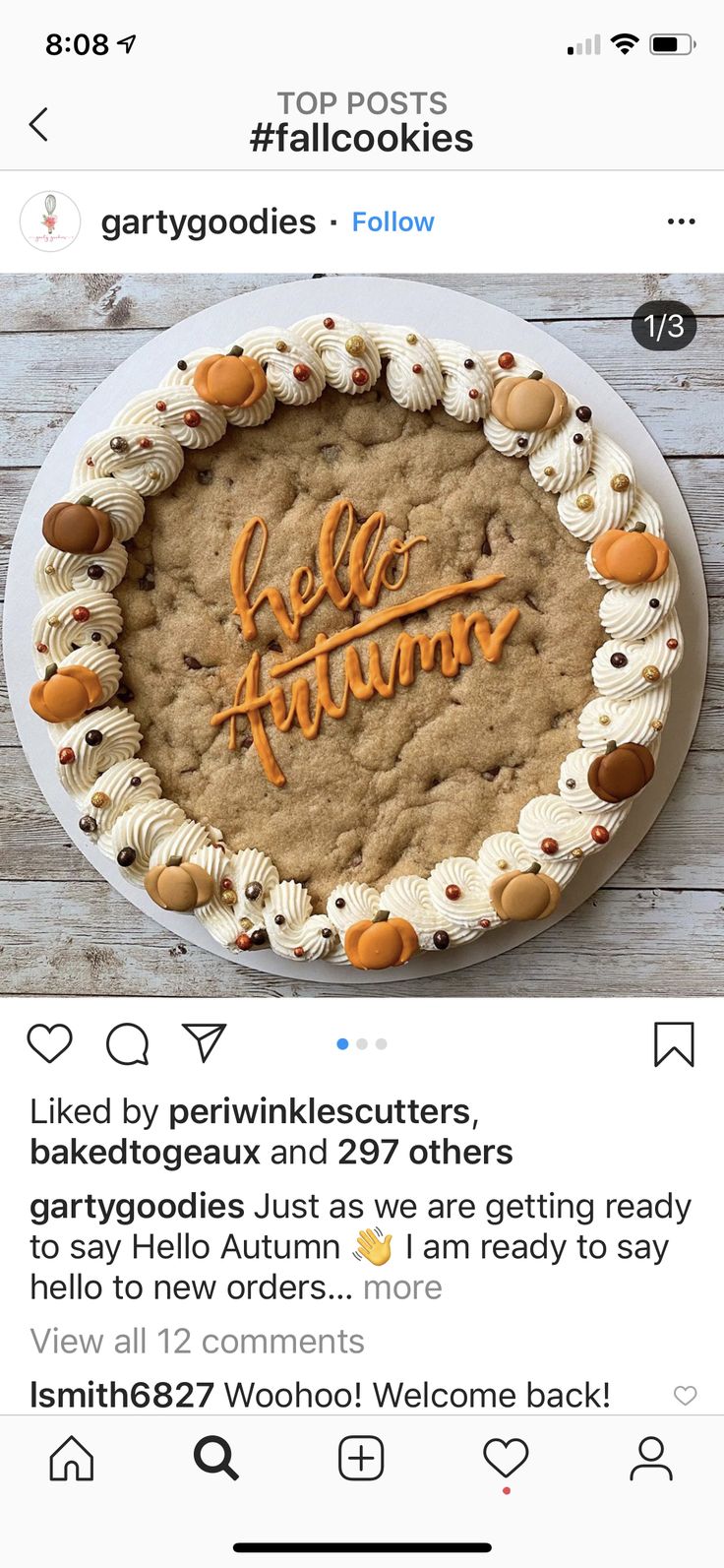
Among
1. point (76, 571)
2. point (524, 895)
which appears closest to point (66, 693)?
point (76, 571)

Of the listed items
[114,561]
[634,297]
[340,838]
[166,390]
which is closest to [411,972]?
[340,838]

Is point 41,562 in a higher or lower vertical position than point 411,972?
higher
